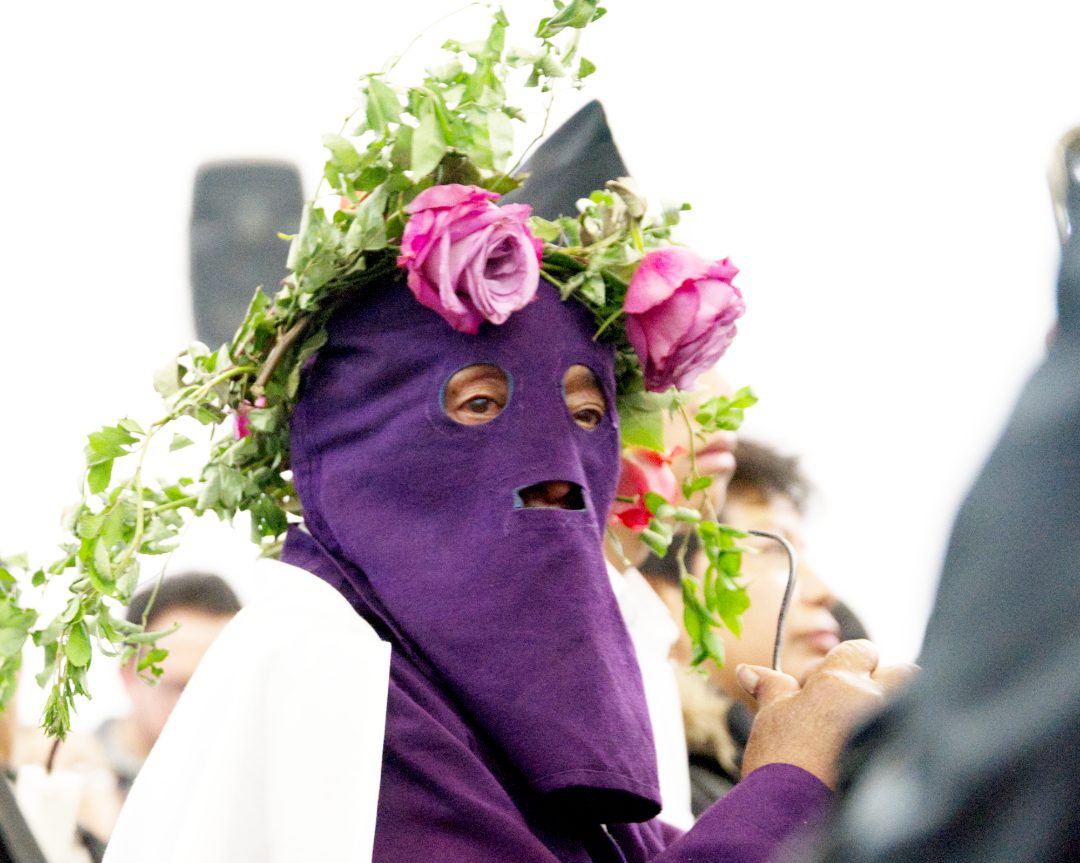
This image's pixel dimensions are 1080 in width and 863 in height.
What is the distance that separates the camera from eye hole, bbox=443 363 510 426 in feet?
5.64

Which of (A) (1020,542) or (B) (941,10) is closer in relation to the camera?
(A) (1020,542)

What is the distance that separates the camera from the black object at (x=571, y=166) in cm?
208

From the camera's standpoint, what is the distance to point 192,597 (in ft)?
10.00

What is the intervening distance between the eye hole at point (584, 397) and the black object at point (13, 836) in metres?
0.97

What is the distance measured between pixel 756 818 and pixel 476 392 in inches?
23.8

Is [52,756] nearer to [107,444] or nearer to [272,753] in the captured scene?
[107,444]

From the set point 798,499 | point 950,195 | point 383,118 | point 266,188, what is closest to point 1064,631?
point 383,118

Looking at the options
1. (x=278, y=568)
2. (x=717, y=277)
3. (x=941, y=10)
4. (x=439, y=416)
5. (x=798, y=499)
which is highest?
(x=941, y=10)

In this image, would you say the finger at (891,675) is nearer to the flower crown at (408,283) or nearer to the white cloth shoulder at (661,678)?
the flower crown at (408,283)

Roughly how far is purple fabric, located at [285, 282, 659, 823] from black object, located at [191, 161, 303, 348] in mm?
1655

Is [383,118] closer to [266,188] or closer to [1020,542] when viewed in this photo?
[1020,542]

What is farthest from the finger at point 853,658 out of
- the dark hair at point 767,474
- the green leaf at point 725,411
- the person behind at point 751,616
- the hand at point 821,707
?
the dark hair at point 767,474

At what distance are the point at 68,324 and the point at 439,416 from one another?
198 cm

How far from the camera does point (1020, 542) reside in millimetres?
613
